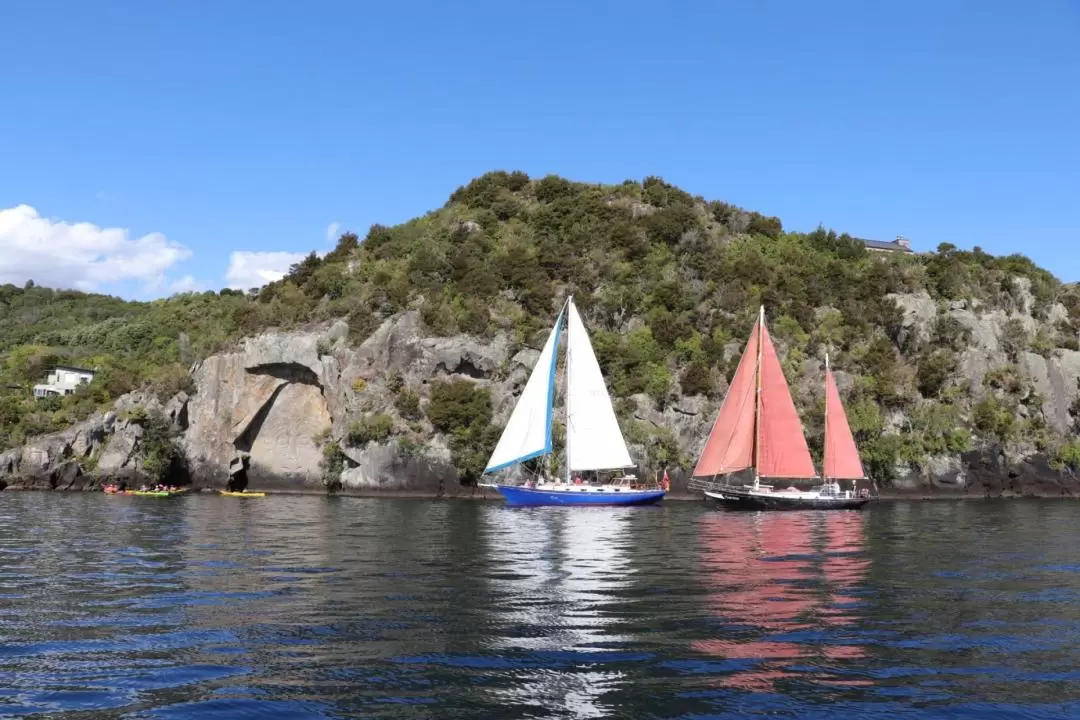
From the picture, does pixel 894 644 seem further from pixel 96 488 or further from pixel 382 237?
pixel 382 237

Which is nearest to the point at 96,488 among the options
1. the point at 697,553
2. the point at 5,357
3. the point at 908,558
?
the point at 5,357

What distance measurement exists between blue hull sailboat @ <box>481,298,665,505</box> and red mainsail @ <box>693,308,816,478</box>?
5695 mm

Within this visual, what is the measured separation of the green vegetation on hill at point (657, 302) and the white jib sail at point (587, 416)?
12.1 m

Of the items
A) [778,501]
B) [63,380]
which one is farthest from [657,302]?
[63,380]

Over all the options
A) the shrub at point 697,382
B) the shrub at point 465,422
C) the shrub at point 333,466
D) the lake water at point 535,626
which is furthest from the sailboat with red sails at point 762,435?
the shrub at point 333,466

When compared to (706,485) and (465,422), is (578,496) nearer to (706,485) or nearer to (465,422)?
(706,485)

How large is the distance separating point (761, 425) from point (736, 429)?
5.63ft

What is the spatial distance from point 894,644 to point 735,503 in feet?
129

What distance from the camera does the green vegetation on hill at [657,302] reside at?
249 ft

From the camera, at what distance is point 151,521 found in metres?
42.3

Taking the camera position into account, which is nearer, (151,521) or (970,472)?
(151,521)

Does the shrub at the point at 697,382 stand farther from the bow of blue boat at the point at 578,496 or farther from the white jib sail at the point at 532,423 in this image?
the white jib sail at the point at 532,423

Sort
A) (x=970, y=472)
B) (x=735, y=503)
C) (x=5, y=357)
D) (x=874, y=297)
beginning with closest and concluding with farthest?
(x=735, y=503)
(x=970, y=472)
(x=874, y=297)
(x=5, y=357)

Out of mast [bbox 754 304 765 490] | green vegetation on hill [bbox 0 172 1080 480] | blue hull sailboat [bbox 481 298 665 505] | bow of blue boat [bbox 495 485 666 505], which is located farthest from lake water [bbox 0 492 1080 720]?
green vegetation on hill [bbox 0 172 1080 480]
